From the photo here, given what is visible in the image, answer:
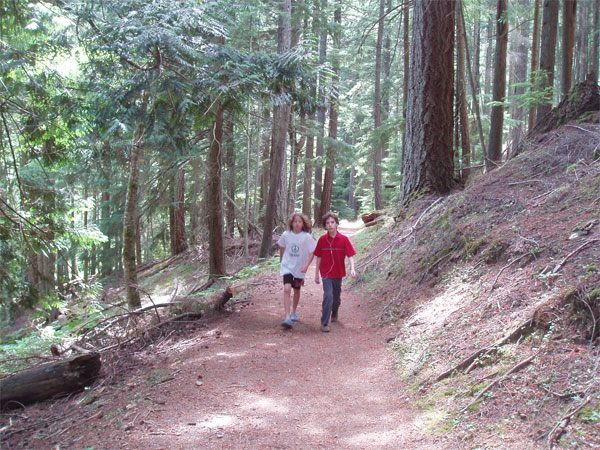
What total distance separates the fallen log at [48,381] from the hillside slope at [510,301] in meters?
4.06

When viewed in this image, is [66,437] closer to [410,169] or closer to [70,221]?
[70,221]

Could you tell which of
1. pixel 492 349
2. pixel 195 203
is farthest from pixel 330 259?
pixel 195 203

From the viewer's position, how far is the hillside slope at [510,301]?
3137 millimetres

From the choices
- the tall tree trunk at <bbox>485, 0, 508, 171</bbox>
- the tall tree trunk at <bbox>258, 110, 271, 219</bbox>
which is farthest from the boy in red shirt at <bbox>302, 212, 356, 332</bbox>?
the tall tree trunk at <bbox>258, 110, 271, 219</bbox>

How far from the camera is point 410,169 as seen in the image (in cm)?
1034

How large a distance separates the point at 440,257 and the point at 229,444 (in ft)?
14.5

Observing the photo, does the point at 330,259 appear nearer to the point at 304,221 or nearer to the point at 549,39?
the point at 304,221

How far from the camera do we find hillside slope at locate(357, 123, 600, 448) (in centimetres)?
314

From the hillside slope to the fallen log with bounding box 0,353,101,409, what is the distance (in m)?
4.06

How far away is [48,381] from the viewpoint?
225 inches

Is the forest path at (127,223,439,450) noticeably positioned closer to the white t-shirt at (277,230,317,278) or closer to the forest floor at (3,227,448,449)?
the forest floor at (3,227,448,449)

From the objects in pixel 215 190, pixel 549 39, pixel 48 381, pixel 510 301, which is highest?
pixel 549 39

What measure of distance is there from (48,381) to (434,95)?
29.3 ft

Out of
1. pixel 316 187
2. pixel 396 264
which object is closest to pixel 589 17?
pixel 316 187
